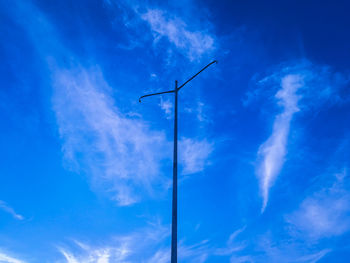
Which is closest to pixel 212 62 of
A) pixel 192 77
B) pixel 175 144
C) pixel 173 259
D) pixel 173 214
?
pixel 192 77

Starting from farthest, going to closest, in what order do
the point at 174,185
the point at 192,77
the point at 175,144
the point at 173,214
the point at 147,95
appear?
the point at 147,95 < the point at 192,77 < the point at 175,144 < the point at 174,185 < the point at 173,214

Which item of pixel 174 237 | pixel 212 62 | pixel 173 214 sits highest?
pixel 212 62

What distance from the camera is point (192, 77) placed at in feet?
74.8

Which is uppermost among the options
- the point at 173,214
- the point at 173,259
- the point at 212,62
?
the point at 212,62

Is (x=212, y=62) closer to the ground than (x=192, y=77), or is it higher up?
higher up

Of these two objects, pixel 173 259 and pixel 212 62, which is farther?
pixel 212 62

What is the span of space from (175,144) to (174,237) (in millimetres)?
6131

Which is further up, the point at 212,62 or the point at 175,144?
the point at 212,62

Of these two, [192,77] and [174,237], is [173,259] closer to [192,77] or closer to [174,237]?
[174,237]

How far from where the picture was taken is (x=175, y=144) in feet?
56.4

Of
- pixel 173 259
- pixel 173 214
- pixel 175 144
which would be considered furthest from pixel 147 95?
pixel 173 259

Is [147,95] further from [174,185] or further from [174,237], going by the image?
[174,237]

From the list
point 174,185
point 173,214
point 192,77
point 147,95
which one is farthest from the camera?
point 147,95

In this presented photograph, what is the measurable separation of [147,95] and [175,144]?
9.16 m
